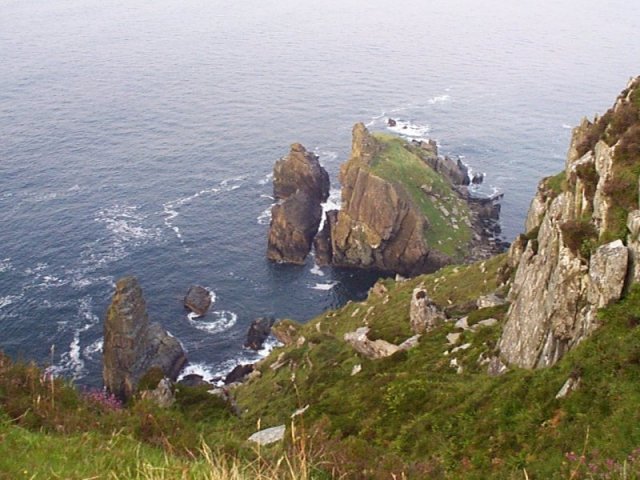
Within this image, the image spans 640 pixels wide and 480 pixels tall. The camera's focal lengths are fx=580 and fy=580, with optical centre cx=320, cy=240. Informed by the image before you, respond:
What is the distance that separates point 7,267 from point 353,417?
91.9 metres

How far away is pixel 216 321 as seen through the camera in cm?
10106

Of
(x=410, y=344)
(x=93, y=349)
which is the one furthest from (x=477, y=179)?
(x=410, y=344)

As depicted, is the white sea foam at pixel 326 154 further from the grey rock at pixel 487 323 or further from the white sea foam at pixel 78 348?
the grey rock at pixel 487 323

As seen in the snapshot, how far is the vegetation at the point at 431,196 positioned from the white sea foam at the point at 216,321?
45647 millimetres

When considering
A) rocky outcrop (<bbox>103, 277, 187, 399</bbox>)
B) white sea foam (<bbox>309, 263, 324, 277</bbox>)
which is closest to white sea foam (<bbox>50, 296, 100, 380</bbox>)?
rocky outcrop (<bbox>103, 277, 187, 399</bbox>)

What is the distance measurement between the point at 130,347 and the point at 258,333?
2140 centimetres

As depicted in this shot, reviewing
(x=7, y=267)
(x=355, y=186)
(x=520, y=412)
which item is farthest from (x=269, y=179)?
(x=520, y=412)

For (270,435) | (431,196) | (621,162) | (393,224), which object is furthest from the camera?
(431,196)

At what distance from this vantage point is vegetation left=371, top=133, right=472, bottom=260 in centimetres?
12329

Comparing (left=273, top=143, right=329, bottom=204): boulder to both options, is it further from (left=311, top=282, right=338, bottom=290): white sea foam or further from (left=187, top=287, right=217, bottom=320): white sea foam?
(left=187, top=287, right=217, bottom=320): white sea foam

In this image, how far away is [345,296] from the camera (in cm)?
11200

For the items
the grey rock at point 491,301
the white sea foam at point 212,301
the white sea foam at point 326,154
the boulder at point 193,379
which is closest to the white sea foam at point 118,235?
the white sea foam at point 212,301

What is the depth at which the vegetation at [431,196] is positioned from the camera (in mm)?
123287

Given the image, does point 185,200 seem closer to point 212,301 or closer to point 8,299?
point 212,301
